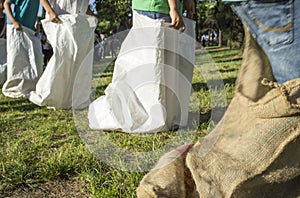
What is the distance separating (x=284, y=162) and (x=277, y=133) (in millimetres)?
94

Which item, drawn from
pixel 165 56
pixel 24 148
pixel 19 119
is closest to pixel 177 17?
pixel 165 56

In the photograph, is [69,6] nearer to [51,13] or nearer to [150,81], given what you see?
[51,13]

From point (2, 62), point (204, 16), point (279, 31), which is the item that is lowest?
point (204, 16)


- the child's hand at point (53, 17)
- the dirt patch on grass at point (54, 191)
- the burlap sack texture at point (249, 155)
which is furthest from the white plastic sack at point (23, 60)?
the burlap sack texture at point (249, 155)

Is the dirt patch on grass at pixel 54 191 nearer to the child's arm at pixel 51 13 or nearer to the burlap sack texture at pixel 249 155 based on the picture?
the burlap sack texture at pixel 249 155

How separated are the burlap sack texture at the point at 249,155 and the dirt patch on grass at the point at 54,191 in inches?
21.1

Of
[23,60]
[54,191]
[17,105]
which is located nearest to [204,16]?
[23,60]

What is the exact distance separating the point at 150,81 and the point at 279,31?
152cm

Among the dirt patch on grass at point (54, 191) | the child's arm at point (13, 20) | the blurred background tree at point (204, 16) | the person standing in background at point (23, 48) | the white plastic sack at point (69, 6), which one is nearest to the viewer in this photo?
the dirt patch on grass at point (54, 191)

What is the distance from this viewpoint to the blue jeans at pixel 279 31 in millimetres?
1239

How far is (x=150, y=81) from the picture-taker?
107 inches

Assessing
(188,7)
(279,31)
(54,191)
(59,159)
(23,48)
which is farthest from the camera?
(23,48)

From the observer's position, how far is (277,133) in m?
1.26

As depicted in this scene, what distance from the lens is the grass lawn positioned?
1.82 metres
